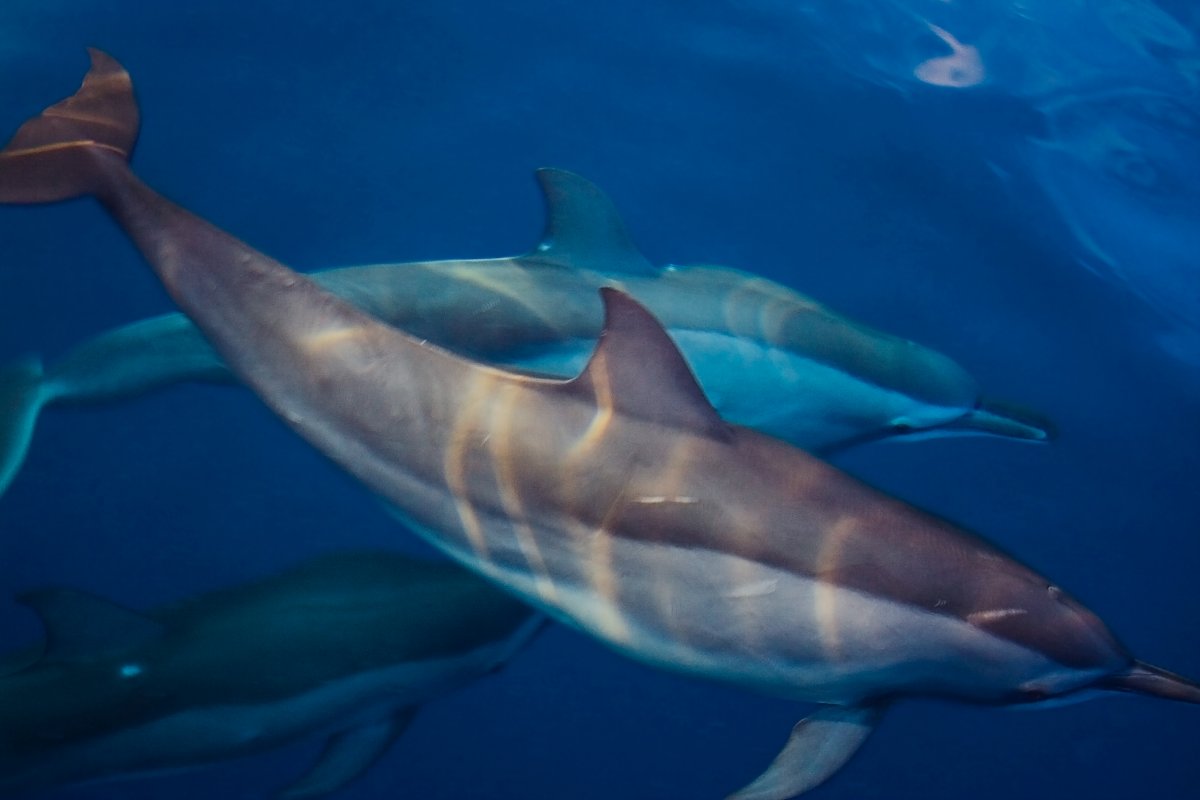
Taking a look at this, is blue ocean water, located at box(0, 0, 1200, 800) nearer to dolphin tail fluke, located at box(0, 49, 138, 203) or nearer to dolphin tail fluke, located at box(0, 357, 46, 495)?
dolphin tail fluke, located at box(0, 357, 46, 495)

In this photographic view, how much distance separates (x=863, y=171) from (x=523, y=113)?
2.66 meters

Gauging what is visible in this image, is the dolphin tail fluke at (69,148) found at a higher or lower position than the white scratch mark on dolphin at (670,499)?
higher

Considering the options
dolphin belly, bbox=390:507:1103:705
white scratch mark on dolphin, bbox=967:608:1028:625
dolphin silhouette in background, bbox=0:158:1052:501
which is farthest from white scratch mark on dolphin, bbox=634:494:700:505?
dolphin silhouette in background, bbox=0:158:1052:501

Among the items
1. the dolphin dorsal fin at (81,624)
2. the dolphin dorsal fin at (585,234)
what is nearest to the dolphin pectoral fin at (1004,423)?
the dolphin dorsal fin at (585,234)

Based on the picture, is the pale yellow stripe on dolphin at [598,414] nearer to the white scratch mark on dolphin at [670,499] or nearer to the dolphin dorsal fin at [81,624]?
the white scratch mark on dolphin at [670,499]

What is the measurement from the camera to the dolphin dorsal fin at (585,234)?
4.76 metres

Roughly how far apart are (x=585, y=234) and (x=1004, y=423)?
2563 mm

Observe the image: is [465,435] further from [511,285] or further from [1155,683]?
[1155,683]

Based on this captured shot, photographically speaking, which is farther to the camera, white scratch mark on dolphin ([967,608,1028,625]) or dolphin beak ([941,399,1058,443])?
dolphin beak ([941,399,1058,443])

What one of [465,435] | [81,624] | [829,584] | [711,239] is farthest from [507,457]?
[711,239]

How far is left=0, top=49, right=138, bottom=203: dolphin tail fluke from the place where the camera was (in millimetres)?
3484

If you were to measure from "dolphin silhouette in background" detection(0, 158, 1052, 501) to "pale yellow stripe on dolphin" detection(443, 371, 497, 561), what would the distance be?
3.48ft

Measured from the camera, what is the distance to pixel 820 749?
3439mm

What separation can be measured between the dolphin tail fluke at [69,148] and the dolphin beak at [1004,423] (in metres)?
4.23
